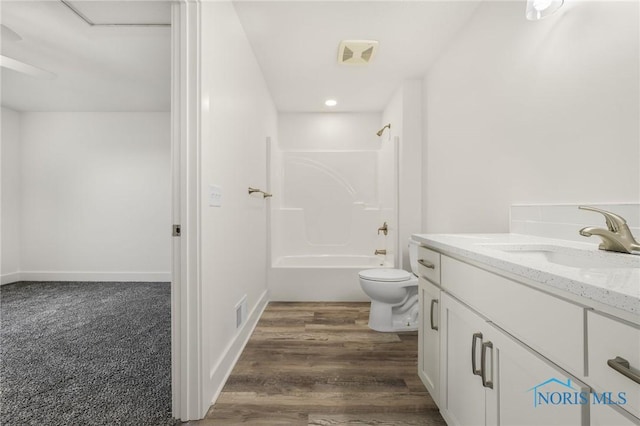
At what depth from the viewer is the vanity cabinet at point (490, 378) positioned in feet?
2.15

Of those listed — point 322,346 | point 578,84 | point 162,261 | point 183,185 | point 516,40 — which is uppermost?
point 516,40

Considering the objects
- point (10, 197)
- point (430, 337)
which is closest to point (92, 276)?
point (10, 197)

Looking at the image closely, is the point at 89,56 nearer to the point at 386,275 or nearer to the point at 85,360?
the point at 85,360

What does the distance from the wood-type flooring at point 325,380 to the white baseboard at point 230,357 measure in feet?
0.11

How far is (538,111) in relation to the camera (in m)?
1.38

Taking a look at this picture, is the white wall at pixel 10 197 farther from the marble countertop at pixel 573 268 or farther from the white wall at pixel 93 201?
the marble countertop at pixel 573 268

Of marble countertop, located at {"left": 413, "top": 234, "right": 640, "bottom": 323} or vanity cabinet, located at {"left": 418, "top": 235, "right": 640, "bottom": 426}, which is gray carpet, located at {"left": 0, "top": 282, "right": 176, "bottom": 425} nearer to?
vanity cabinet, located at {"left": 418, "top": 235, "right": 640, "bottom": 426}

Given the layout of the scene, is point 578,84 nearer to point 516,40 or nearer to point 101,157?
point 516,40

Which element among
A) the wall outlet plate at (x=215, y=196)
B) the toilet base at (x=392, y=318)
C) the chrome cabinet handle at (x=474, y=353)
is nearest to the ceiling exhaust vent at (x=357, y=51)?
the wall outlet plate at (x=215, y=196)

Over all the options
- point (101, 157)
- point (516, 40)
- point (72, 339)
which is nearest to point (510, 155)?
point (516, 40)

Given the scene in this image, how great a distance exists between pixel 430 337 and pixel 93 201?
4.47m

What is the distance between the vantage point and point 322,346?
2.06 meters

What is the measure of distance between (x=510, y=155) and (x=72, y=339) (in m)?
3.12

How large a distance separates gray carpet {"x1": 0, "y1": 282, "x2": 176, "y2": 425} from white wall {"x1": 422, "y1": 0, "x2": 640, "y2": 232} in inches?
78.5
